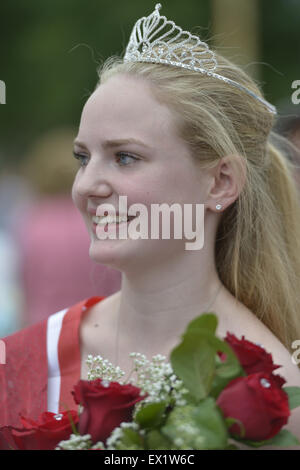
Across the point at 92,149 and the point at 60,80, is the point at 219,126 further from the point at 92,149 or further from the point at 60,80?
the point at 60,80

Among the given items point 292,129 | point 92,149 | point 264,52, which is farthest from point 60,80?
point 92,149

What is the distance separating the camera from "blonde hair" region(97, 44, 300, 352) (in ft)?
7.13

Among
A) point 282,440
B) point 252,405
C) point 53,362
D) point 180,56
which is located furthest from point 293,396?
point 180,56

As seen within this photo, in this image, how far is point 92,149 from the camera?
6.88 feet

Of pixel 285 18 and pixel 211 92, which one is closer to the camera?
pixel 211 92

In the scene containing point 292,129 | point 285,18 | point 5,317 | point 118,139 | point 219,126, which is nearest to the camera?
point 118,139

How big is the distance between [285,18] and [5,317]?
8211 millimetres

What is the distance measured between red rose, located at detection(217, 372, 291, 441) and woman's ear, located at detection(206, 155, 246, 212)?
2.86ft

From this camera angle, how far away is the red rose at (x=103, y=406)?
151 centimetres

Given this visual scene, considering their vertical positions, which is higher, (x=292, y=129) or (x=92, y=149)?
(x=292, y=129)

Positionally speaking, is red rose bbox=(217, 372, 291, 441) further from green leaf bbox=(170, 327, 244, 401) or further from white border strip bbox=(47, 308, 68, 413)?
white border strip bbox=(47, 308, 68, 413)

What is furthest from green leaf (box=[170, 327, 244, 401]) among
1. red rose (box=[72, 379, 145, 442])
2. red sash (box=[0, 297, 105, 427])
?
red sash (box=[0, 297, 105, 427])
